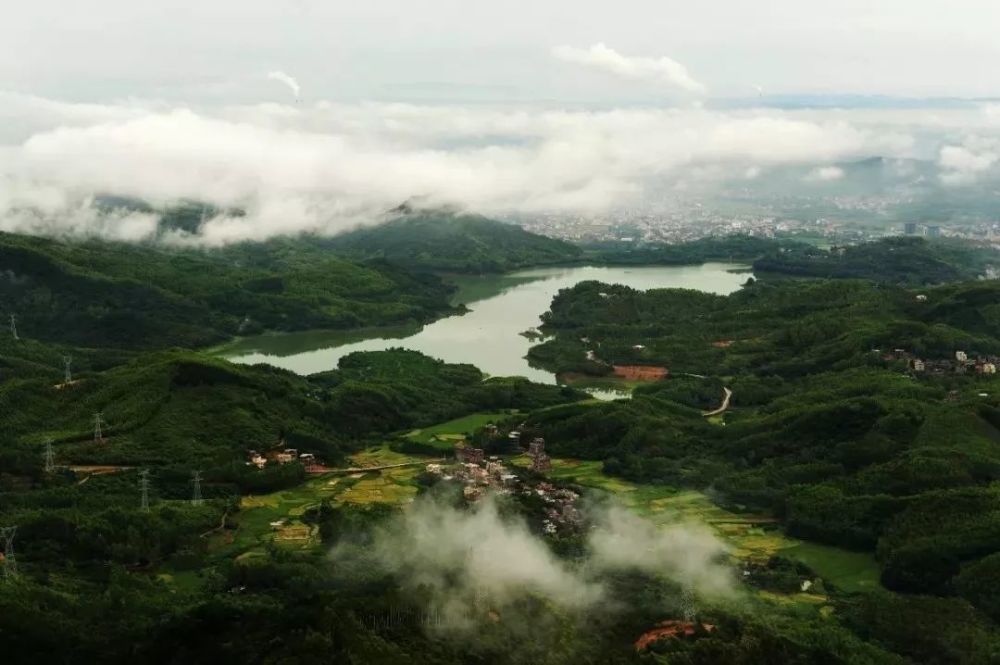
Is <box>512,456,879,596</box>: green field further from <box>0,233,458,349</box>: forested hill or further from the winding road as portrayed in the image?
<box>0,233,458,349</box>: forested hill

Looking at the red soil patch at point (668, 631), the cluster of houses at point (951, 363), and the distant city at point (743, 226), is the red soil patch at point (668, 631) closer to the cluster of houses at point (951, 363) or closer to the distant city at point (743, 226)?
the cluster of houses at point (951, 363)

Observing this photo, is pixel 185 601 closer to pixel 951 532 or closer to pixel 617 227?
pixel 951 532

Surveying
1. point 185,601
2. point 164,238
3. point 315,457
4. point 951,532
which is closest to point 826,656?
point 951,532

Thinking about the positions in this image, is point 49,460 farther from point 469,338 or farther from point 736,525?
point 469,338

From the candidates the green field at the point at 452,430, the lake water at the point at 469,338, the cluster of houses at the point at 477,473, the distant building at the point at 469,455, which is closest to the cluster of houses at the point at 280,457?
the cluster of houses at the point at 477,473

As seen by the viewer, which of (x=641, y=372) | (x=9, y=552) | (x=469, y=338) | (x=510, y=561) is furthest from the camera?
(x=469, y=338)

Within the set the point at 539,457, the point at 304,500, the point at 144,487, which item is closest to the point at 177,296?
the point at 539,457

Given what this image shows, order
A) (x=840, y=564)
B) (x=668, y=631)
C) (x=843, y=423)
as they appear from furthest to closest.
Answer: (x=843, y=423)
(x=840, y=564)
(x=668, y=631)
